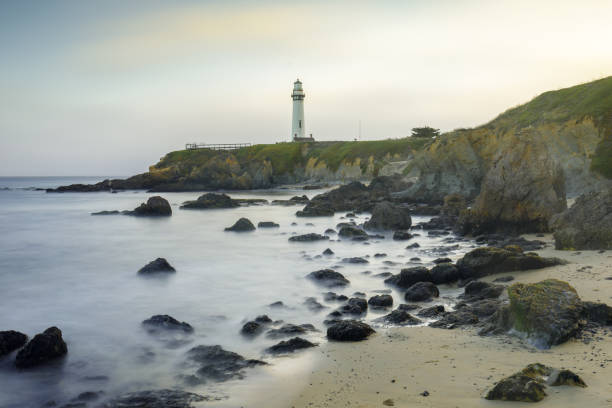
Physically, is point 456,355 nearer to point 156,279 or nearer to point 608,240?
point 608,240


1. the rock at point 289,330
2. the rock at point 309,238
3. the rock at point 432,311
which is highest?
the rock at point 432,311

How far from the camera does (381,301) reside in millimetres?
9570

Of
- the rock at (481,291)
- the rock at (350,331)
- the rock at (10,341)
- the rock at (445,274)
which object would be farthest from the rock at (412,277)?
the rock at (10,341)

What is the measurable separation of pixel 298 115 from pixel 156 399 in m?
89.0

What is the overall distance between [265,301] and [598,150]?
948 inches

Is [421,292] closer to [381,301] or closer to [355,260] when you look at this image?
[381,301]

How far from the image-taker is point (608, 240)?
11656mm

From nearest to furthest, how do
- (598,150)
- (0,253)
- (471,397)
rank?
(471,397) < (0,253) < (598,150)

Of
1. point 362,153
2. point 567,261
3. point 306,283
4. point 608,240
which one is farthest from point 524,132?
point 362,153

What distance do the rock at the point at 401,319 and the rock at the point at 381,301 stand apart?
961mm

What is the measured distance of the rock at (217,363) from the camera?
6734 millimetres

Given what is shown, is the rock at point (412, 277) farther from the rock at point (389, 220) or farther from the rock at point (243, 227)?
the rock at point (243, 227)

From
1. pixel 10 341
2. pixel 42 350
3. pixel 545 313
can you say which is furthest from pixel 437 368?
pixel 10 341

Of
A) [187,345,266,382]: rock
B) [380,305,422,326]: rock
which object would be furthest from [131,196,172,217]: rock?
[380,305,422,326]: rock
